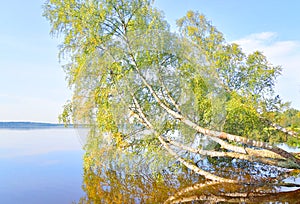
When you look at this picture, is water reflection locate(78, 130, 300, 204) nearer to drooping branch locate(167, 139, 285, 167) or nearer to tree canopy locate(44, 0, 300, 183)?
tree canopy locate(44, 0, 300, 183)

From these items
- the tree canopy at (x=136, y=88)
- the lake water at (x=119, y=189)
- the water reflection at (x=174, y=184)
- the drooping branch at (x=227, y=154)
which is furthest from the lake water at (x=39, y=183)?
the drooping branch at (x=227, y=154)

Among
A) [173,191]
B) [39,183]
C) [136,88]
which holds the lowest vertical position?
[39,183]

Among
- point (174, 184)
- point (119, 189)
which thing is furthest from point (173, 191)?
point (119, 189)

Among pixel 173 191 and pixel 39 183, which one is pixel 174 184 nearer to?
pixel 173 191

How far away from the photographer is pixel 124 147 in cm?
991

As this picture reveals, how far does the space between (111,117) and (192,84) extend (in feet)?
10.0

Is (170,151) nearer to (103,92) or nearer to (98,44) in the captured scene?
(103,92)

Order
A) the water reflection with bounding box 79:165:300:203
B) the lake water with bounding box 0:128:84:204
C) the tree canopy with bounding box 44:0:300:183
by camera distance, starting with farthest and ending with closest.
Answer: the tree canopy with bounding box 44:0:300:183, the lake water with bounding box 0:128:84:204, the water reflection with bounding box 79:165:300:203

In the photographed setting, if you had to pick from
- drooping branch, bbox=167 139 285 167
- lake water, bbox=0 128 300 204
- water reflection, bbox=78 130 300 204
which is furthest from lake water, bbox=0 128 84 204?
drooping branch, bbox=167 139 285 167

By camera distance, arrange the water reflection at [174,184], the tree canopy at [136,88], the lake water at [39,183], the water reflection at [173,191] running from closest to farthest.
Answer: the water reflection at [173,191] → the water reflection at [174,184] → the lake water at [39,183] → the tree canopy at [136,88]

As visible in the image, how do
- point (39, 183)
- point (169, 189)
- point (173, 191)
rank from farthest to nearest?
point (39, 183), point (169, 189), point (173, 191)

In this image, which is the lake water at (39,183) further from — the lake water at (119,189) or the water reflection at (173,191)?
the water reflection at (173,191)

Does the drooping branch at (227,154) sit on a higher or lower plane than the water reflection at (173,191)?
higher

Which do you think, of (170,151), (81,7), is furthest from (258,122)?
(81,7)
